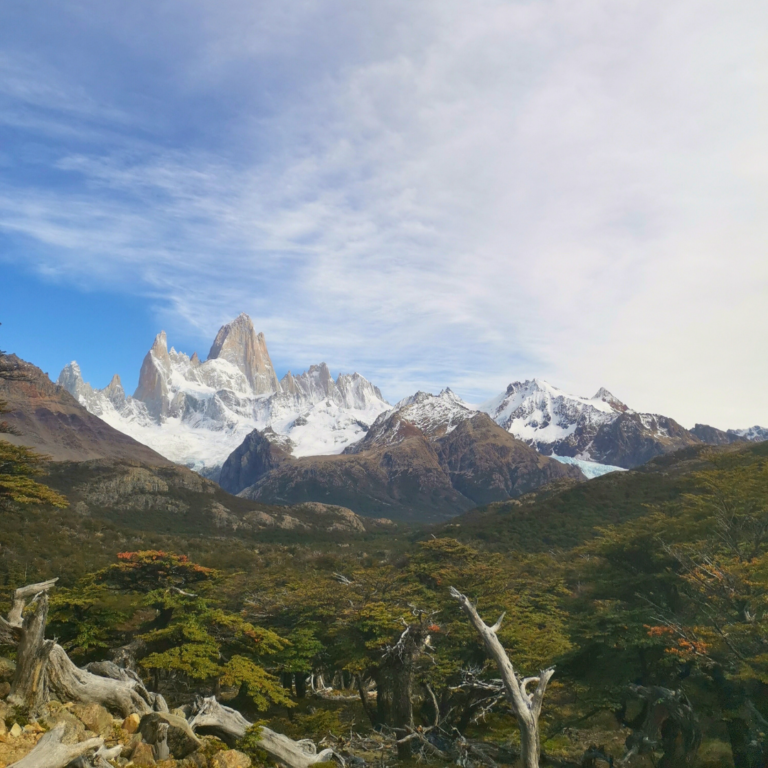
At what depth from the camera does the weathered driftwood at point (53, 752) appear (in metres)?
8.52

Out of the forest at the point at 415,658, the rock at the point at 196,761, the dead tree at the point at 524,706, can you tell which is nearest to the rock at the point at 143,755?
the forest at the point at 415,658

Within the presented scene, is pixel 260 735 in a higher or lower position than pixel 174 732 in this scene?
lower

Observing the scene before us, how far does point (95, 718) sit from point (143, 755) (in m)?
1.93

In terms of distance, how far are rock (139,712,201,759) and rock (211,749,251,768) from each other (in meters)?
0.61

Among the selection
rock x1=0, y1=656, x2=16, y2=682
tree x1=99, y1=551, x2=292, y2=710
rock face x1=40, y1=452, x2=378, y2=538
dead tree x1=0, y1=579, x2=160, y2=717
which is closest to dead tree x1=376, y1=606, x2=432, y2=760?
tree x1=99, y1=551, x2=292, y2=710

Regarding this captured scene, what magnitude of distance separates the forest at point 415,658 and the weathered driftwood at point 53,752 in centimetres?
3

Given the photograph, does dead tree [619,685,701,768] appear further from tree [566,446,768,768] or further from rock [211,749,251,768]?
rock [211,749,251,768]

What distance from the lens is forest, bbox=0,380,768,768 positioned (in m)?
12.2

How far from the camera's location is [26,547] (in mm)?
57438

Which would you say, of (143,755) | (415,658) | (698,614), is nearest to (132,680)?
(143,755)

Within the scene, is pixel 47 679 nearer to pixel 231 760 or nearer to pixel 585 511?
pixel 231 760

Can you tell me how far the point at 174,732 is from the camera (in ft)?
40.2

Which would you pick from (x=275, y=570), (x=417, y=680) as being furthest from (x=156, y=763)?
(x=275, y=570)

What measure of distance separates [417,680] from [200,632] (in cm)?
1153
